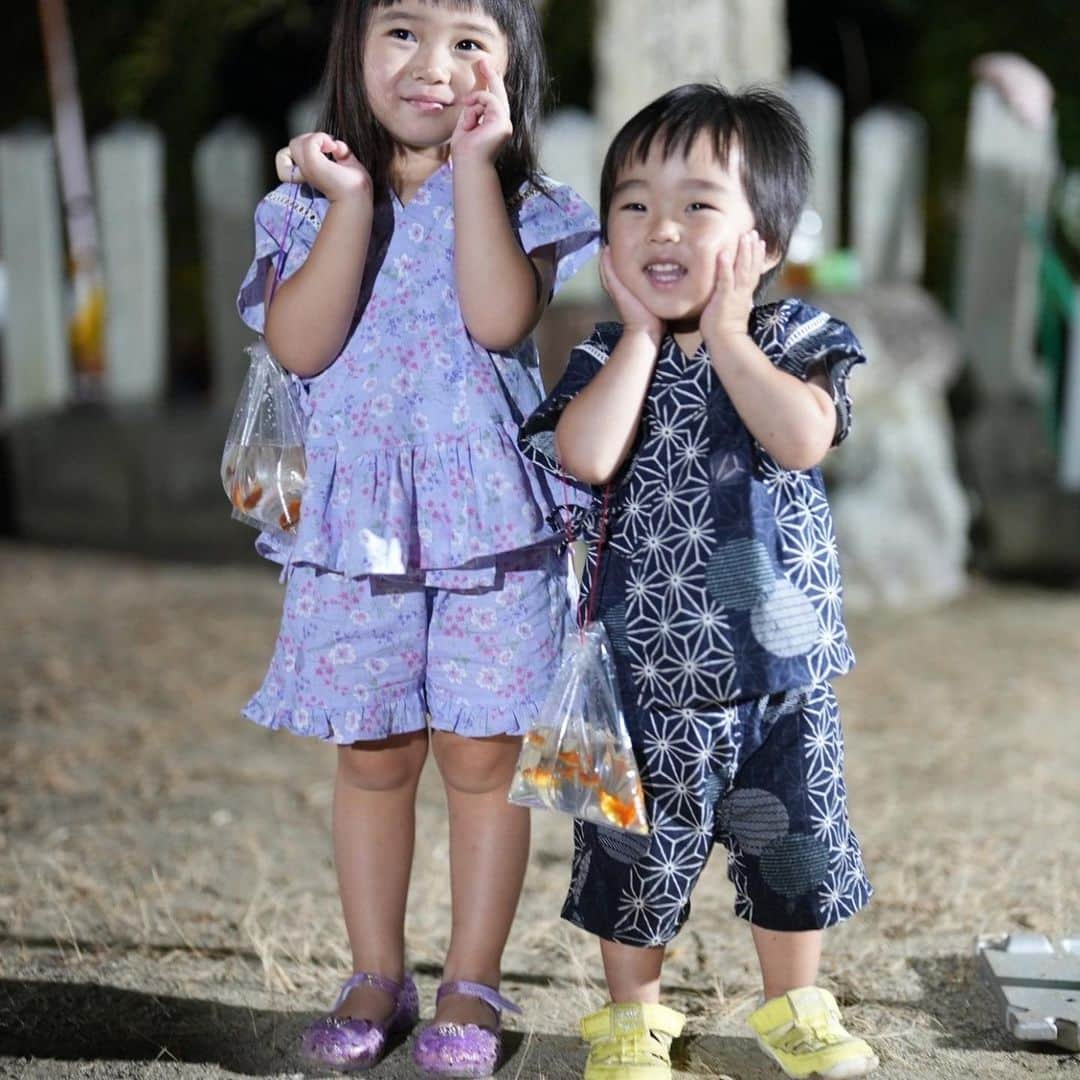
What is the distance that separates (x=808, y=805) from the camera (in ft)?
7.14

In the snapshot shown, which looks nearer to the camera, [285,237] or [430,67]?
[430,67]

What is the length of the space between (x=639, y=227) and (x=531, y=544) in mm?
477

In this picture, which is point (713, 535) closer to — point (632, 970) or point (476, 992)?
point (632, 970)

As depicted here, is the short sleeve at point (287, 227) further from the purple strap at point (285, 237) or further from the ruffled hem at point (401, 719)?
the ruffled hem at point (401, 719)

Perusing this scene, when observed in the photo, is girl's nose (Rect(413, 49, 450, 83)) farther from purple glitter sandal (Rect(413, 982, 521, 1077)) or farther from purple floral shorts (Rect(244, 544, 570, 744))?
purple glitter sandal (Rect(413, 982, 521, 1077))

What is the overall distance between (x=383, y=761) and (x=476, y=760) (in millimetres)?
145

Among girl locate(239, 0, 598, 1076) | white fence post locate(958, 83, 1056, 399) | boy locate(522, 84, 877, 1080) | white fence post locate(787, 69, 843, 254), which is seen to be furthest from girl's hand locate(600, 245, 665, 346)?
white fence post locate(958, 83, 1056, 399)

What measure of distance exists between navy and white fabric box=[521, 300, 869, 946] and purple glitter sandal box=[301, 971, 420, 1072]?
387 mm

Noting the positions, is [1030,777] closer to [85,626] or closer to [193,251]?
[85,626]

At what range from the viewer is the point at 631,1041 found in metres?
2.24

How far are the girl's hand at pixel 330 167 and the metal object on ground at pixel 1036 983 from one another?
1.57 meters

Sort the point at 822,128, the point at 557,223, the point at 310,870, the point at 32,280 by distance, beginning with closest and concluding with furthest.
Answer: the point at 557,223 < the point at 310,870 < the point at 822,128 < the point at 32,280

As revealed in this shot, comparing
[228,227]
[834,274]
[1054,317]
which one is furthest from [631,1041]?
[1054,317]

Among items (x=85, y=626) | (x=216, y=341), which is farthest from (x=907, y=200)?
(x=85, y=626)
